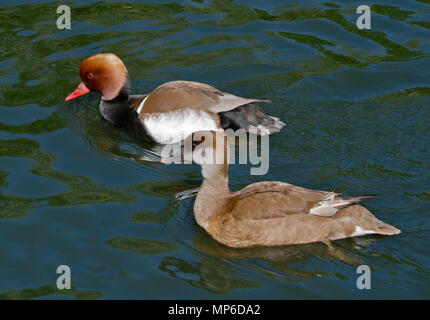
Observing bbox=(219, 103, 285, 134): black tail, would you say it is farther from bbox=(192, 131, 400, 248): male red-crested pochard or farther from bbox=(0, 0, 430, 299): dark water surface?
bbox=(192, 131, 400, 248): male red-crested pochard

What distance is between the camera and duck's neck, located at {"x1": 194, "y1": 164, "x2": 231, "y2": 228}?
7.16m

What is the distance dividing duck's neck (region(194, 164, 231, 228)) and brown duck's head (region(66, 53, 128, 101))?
9.78 feet

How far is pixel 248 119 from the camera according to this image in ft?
30.0

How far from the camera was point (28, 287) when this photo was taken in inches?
249

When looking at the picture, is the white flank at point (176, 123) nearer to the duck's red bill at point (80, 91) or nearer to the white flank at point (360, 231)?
the duck's red bill at point (80, 91)

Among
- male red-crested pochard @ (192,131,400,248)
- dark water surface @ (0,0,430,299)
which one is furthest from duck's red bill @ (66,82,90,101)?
male red-crested pochard @ (192,131,400,248)

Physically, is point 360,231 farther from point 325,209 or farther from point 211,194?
point 211,194

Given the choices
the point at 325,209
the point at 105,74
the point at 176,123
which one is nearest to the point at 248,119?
the point at 176,123

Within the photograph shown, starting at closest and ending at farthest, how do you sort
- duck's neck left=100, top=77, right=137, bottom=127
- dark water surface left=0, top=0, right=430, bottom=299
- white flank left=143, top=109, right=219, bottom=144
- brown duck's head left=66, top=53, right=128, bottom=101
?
1. dark water surface left=0, top=0, right=430, bottom=299
2. white flank left=143, top=109, right=219, bottom=144
3. duck's neck left=100, top=77, right=137, bottom=127
4. brown duck's head left=66, top=53, right=128, bottom=101

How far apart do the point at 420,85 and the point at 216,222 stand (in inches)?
175

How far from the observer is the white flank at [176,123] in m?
9.15

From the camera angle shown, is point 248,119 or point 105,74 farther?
point 105,74

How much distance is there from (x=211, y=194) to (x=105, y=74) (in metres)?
3.31

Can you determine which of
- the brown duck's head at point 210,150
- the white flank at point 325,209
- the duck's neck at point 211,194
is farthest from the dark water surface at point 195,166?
the brown duck's head at point 210,150
